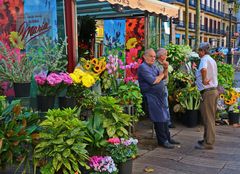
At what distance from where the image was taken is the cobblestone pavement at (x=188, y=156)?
478cm

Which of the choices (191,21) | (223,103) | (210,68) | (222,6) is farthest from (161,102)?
(222,6)

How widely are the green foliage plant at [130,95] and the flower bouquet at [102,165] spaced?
74.3 inches

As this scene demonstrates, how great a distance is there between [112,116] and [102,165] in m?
0.59

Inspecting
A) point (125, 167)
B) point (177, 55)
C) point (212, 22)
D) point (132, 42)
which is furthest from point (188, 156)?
point (212, 22)

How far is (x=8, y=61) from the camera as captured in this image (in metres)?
4.52

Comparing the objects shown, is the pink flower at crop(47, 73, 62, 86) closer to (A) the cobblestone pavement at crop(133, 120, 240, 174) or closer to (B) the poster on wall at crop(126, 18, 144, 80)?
(A) the cobblestone pavement at crop(133, 120, 240, 174)

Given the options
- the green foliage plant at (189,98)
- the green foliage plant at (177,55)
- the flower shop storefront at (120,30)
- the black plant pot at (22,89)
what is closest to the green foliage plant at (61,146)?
the black plant pot at (22,89)

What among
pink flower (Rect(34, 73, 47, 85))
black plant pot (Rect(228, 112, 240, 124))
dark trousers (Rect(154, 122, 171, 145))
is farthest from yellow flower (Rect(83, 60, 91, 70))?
black plant pot (Rect(228, 112, 240, 124))

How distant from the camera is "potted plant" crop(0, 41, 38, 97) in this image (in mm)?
4359

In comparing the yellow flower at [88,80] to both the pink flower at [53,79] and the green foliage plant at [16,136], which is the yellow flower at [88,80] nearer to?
the pink flower at [53,79]

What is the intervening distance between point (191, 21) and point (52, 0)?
168ft

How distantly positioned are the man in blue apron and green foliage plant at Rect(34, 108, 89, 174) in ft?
6.94

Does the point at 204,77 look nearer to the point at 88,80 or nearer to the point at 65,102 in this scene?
the point at 88,80

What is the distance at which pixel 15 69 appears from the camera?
14.7 ft
